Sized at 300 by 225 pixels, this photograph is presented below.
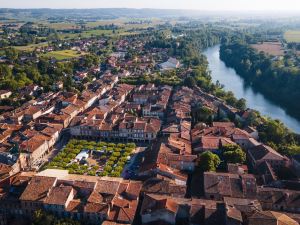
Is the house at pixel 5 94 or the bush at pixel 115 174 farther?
the house at pixel 5 94

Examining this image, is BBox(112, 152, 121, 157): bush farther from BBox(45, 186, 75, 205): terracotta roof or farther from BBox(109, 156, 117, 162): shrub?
BBox(45, 186, 75, 205): terracotta roof

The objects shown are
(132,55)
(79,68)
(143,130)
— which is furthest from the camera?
(132,55)

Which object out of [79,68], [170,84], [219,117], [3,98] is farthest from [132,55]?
[219,117]

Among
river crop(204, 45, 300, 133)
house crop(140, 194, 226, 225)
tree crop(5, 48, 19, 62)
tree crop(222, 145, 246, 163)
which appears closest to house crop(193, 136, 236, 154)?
tree crop(222, 145, 246, 163)

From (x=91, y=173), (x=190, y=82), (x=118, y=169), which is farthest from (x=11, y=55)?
(x=118, y=169)

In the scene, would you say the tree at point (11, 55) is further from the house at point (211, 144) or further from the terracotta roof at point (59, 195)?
the terracotta roof at point (59, 195)

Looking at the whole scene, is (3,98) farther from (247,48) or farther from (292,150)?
(247,48)

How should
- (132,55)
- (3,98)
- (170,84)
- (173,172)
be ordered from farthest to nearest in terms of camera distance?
(132,55), (170,84), (3,98), (173,172)

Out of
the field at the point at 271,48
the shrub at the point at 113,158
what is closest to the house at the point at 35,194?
the shrub at the point at 113,158
